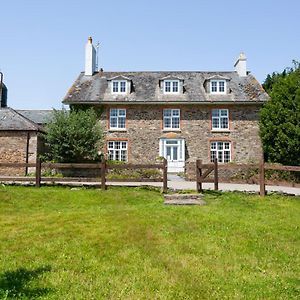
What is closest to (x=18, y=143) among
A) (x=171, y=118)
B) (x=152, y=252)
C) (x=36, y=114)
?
(x=171, y=118)

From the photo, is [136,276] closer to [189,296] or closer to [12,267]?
[189,296]

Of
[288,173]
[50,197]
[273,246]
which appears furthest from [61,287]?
[288,173]

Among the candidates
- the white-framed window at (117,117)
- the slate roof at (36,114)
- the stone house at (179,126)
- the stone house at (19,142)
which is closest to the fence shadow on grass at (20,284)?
the stone house at (19,142)

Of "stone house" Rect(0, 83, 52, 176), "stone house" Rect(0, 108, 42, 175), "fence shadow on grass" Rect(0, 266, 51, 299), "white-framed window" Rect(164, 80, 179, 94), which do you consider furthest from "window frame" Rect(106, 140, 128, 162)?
"fence shadow on grass" Rect(0, 266, 51, 299)

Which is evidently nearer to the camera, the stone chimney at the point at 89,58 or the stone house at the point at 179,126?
the stone house at the point at 179,126

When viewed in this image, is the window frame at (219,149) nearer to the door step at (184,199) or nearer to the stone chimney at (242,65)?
the stone chimney at (242,65)

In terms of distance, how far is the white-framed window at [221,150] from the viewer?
29250 mm

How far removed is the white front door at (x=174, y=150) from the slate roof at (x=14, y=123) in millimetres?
10271

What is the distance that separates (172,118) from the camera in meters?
29.5

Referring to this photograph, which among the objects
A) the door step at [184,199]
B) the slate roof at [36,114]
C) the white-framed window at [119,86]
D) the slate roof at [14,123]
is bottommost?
the door step at [184,199]

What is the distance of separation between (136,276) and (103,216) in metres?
4.43

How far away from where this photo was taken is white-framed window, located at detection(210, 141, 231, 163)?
1152 inches

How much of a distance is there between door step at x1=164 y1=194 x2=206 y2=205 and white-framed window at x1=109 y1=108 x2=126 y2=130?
1748cm

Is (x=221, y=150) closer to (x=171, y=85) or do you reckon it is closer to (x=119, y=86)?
(x=171, y=85)
